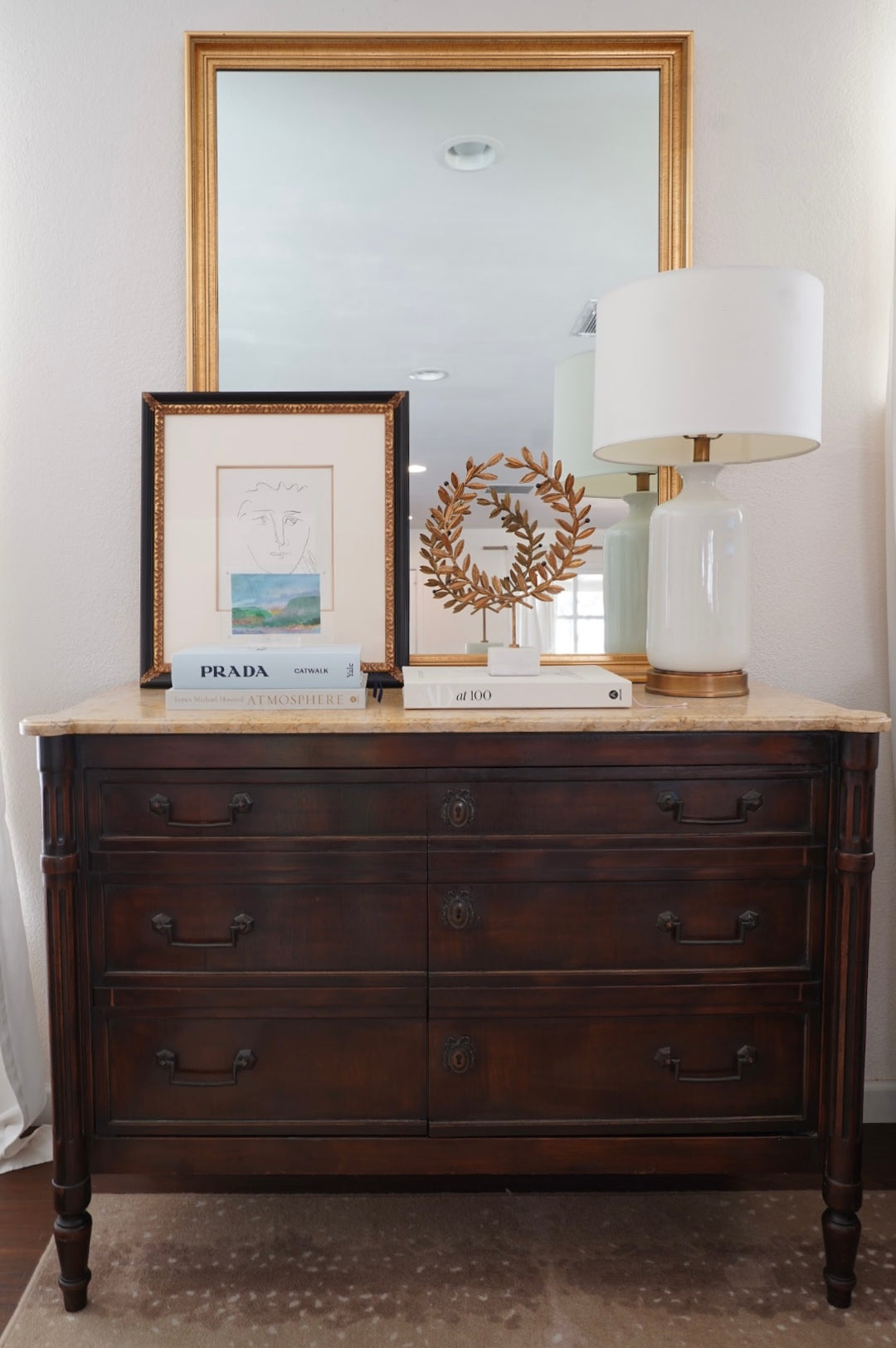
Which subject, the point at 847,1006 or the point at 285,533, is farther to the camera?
the point at 285,533

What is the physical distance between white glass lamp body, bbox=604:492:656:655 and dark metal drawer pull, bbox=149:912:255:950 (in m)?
0.97

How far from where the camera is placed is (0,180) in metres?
1.86

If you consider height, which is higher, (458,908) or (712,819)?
(712,819)

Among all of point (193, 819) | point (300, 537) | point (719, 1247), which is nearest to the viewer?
point (193, 819)

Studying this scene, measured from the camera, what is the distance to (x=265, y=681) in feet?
4.89

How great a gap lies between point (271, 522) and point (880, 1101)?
189 cm

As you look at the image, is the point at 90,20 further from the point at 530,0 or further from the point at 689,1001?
the point at 689,1001

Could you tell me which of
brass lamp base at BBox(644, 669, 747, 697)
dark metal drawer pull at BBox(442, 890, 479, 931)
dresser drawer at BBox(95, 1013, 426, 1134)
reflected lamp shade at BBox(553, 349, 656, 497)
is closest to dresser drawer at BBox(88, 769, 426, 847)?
dark metal drawer pull at BBox(442, 890, 479, 931)

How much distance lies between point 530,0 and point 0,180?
47.0 inches

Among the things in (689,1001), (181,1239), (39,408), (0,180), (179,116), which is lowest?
(181,1239)

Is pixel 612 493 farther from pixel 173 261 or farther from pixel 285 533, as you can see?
pixel 173 261

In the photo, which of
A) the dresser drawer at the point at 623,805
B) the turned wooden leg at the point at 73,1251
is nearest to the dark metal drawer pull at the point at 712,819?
the dresser drawer at the point at 623,805

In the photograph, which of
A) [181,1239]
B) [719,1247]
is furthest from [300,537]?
[719,1247]

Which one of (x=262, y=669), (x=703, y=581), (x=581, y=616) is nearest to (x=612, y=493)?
(x=581, y=616)
